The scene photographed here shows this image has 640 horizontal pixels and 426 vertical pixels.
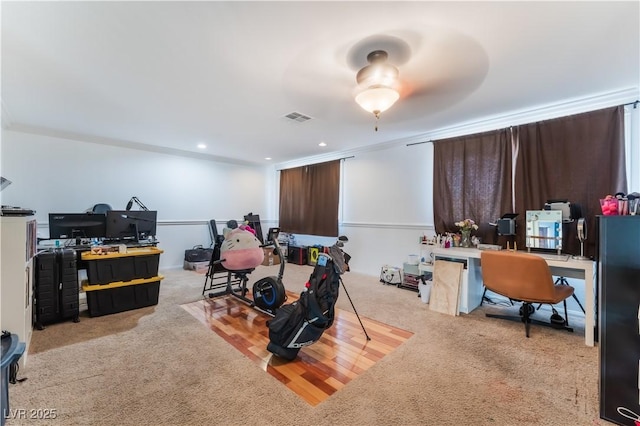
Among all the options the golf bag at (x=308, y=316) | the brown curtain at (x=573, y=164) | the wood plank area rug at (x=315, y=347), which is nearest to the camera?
the wood plank area rug at (x=315, y=347)

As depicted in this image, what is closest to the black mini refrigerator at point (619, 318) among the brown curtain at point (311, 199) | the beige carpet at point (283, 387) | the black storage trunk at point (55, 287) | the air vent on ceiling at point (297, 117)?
the beige carpet at point (283, 387)

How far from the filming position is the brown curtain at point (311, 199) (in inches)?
229

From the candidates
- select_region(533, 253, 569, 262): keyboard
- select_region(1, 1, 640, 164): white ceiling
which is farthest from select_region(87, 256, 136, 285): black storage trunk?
select_region(533, 253, 569, 262): keyboard

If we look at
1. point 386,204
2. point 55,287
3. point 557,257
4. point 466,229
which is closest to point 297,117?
point 386,204

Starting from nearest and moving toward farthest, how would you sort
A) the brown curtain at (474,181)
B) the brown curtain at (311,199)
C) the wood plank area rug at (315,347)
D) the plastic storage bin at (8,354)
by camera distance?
the plastic storage bin at (8,354) → the wood plank area rug at (315,347) → the brown curtain at (474,181) → the brown curtain at (311,199)

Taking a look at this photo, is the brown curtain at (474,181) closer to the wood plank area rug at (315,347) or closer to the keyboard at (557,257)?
the keyboard at (557,257)

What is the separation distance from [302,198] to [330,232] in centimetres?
122

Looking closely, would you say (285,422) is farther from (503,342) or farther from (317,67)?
(317,67)

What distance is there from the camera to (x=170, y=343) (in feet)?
8.05

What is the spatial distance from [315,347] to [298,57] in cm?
256

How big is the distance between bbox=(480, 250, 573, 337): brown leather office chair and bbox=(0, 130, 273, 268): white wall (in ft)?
18.4

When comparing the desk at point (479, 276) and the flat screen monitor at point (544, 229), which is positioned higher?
the flat screen monitor at point (544, 229)

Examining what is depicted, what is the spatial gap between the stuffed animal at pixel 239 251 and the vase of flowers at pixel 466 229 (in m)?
2.84

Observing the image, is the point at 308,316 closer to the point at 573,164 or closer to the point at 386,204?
the point at 386,204
